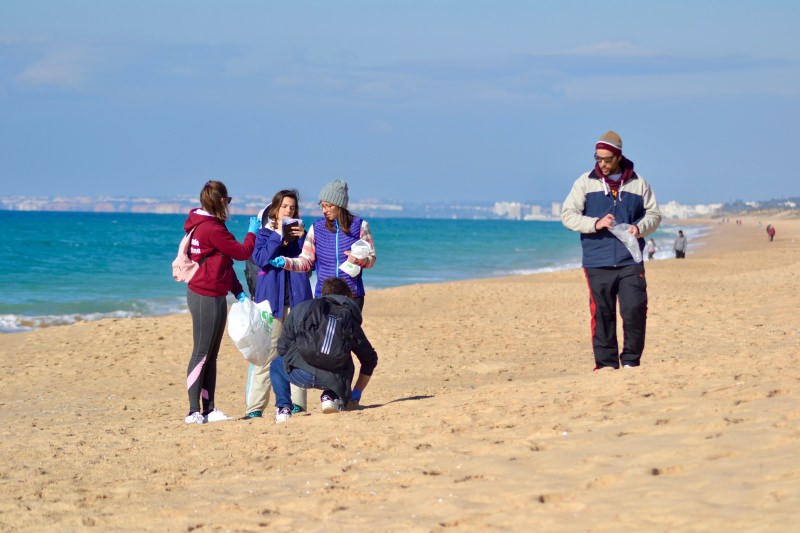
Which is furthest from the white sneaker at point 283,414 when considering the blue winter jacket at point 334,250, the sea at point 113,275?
the sea at point 113,275

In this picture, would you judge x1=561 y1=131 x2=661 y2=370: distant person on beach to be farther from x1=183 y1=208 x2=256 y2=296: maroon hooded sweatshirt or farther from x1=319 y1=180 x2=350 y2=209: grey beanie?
x1=183 y1=208 x2=256 y2=296: maroon hooded sweatshirt

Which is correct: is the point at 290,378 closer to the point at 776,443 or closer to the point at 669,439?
the point at 669,439

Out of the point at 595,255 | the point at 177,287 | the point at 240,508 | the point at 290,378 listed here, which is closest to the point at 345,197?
the point at 290,378

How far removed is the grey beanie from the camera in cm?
680

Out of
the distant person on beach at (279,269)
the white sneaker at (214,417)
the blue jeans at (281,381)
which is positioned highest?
the distant person on beach at (279,269)

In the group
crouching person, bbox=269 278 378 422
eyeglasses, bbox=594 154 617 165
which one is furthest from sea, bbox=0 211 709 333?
eyeglasses, bbox=594 154 617 165

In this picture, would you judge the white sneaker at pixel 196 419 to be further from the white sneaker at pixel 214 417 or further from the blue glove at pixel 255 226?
the blue glove at pixel 255 226

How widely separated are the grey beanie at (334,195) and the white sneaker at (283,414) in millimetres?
1459

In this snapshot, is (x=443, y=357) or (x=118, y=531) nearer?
(x=118, y=531)

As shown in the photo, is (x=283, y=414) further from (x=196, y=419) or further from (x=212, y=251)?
(x=212, y=251)

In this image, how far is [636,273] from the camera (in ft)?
23.9

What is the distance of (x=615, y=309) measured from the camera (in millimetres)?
7434

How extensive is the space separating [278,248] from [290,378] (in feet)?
2.95

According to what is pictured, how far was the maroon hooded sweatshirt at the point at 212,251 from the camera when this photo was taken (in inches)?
263
